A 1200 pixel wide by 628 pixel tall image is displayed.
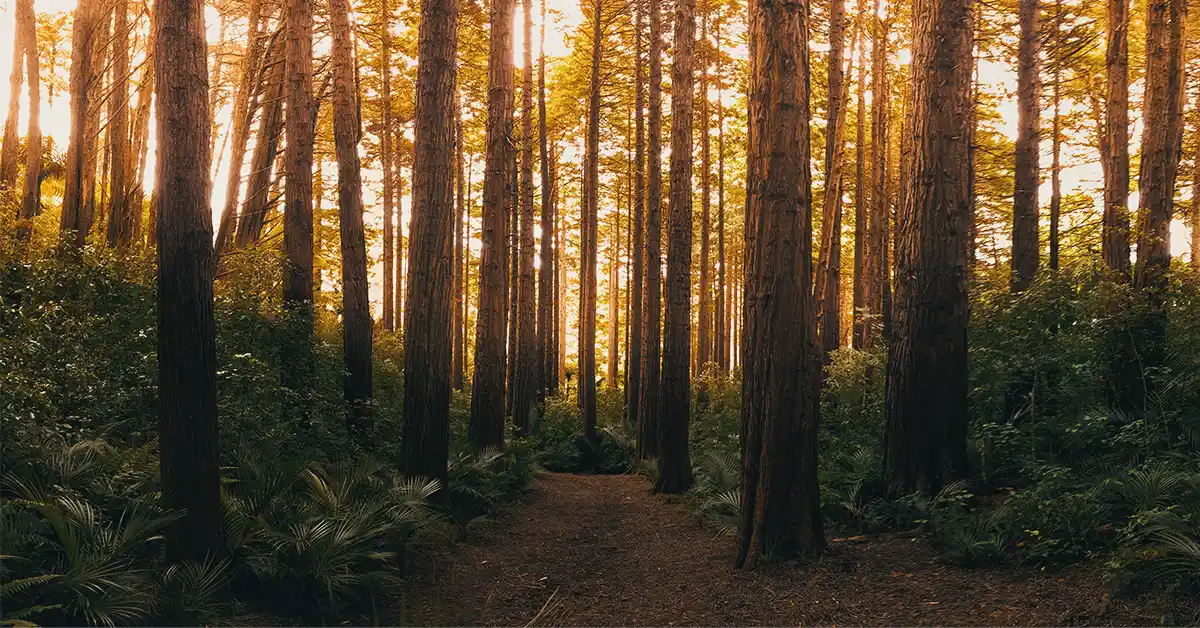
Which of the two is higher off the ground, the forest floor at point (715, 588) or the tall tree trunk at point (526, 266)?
the tall tree trunk at point (526, 266)

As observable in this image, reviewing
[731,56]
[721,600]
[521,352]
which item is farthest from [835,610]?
[731,56]

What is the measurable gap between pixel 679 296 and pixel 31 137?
12246 millimetres

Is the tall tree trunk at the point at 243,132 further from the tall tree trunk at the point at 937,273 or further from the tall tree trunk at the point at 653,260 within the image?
the tall tree trunk at the point at 937,273

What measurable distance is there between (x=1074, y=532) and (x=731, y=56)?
783 inches

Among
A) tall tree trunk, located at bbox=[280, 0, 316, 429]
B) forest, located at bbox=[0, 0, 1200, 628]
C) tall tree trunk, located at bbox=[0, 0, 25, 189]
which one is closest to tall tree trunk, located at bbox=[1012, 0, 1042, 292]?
forest, located at bbox=[0, 0, 1200, 628]

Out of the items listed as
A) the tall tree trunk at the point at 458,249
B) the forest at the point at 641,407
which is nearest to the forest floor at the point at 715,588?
the forest at the point at 641,407

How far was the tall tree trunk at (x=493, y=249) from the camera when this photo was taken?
44.3 feet

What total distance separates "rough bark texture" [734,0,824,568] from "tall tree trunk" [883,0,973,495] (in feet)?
4.95

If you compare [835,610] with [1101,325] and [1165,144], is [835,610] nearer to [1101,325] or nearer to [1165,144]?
[1101,325]

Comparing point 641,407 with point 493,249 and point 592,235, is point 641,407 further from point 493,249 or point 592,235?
point 592,235

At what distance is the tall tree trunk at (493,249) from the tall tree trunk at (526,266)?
3.81 meters

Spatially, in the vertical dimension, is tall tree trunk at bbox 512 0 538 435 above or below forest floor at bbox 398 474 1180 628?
above

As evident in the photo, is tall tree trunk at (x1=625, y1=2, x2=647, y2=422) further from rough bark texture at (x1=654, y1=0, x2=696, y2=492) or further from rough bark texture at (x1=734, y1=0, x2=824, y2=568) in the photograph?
rough bark texture at (x1=734, y1=0, x2=824, y2=568)

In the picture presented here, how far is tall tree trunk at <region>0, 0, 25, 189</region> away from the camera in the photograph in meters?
13.7
